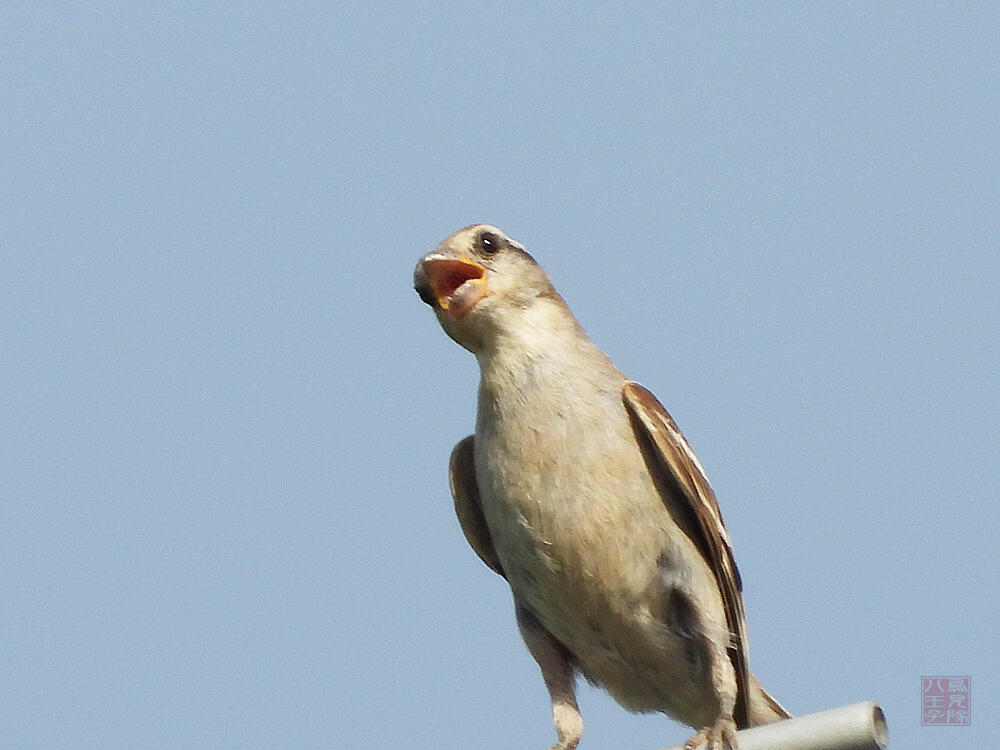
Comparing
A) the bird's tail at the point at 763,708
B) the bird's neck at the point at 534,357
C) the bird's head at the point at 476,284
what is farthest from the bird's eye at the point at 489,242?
the bird's tail at the point at 763,708

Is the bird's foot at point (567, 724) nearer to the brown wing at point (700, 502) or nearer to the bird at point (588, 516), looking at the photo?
the bird at point (588, 516)

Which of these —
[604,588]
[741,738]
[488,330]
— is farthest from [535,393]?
[741,738]

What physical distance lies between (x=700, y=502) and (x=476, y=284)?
186cm

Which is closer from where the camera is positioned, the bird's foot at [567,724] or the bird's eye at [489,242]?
the bird's foot at [567,724]

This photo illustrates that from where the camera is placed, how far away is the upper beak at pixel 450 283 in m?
9.48

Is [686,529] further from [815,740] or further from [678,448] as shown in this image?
[815,740]

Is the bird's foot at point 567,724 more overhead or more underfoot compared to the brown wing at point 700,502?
more underfoot

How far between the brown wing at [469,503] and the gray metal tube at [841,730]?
4.09 metres

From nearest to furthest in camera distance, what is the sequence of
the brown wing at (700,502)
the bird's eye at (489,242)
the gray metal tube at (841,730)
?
the gray metal tube at (841,730), the brown wing at (700,502), the bird's eye at (489,242)

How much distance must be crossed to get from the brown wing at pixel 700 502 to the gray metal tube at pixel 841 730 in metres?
3.22

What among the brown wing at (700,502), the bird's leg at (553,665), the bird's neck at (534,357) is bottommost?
the bird's leg at (553,665)

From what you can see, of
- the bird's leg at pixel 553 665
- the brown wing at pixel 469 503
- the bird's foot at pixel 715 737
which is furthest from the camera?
the brown wing at pixel 469 503

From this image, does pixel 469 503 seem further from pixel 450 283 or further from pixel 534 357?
pixel 450 283

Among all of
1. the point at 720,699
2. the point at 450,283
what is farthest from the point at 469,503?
the point at 720,699
